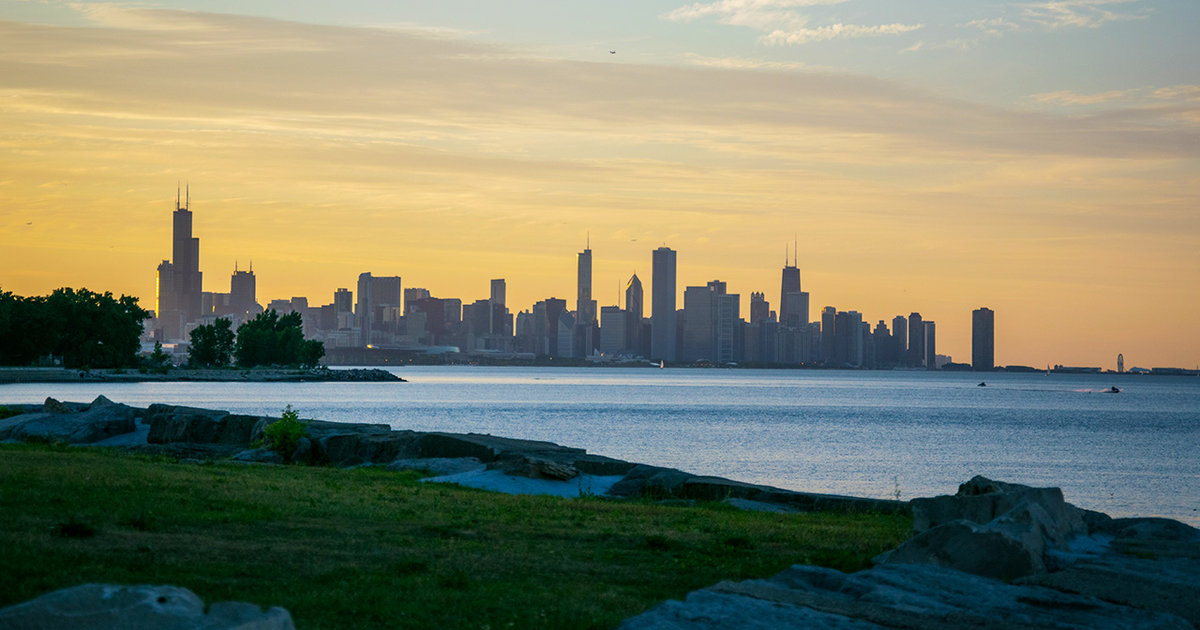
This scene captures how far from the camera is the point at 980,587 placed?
1250 centimetres

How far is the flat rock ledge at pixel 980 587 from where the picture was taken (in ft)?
34.7

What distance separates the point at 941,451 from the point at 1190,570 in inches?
2108

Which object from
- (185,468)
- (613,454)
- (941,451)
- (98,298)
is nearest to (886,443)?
(941,451)

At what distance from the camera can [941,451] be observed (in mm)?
66750

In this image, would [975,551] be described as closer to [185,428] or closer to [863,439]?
[185,428]

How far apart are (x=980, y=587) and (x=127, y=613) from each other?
8.89 m

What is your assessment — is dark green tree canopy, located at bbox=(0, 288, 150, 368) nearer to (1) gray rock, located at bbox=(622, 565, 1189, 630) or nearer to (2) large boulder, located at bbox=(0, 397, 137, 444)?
(2) large boulder, located at bbox=(0, 397, 137, 444)

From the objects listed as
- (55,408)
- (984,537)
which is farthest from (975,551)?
(55,408)

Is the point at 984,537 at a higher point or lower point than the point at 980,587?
higher

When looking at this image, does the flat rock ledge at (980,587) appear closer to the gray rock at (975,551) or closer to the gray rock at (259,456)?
the gray rock at (975,551)

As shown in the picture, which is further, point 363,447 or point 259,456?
point 363,447

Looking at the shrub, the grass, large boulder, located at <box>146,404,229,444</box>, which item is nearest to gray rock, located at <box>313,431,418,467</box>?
the shrub

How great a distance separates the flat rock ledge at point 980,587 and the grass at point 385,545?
104cm

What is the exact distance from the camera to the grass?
37.7 feet
